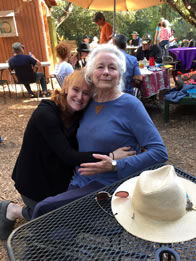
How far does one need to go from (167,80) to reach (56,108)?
14.5 feet

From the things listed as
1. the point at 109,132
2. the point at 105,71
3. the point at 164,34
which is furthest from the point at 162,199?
the point at 164,34

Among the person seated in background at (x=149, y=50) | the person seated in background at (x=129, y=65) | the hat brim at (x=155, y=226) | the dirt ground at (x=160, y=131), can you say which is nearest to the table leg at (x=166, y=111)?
the dirt ground at (x=160, y=131)

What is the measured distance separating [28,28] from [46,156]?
8.93 metres

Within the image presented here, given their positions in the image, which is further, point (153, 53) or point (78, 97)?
point (153, 53)

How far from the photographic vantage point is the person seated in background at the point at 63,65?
4.82m

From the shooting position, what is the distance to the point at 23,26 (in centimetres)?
900

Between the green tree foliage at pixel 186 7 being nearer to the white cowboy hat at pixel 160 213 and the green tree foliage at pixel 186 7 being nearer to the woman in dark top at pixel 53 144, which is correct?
the woman in dark top at pixel 53 144

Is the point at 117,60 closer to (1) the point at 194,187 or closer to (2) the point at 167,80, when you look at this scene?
(1) the point at 194,187

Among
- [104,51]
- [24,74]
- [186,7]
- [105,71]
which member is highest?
[186,7]

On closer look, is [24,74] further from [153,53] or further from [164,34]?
[164,34]

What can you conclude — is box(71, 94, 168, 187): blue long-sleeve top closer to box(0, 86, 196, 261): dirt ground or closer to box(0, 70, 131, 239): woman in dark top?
box(0, 70, 131, 239): woman in dark top

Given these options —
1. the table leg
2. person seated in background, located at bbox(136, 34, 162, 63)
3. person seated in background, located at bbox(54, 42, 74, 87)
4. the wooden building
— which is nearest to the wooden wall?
the wooden building

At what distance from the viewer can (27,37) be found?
9.18m

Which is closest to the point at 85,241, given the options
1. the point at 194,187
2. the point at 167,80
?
the point at 194,187
